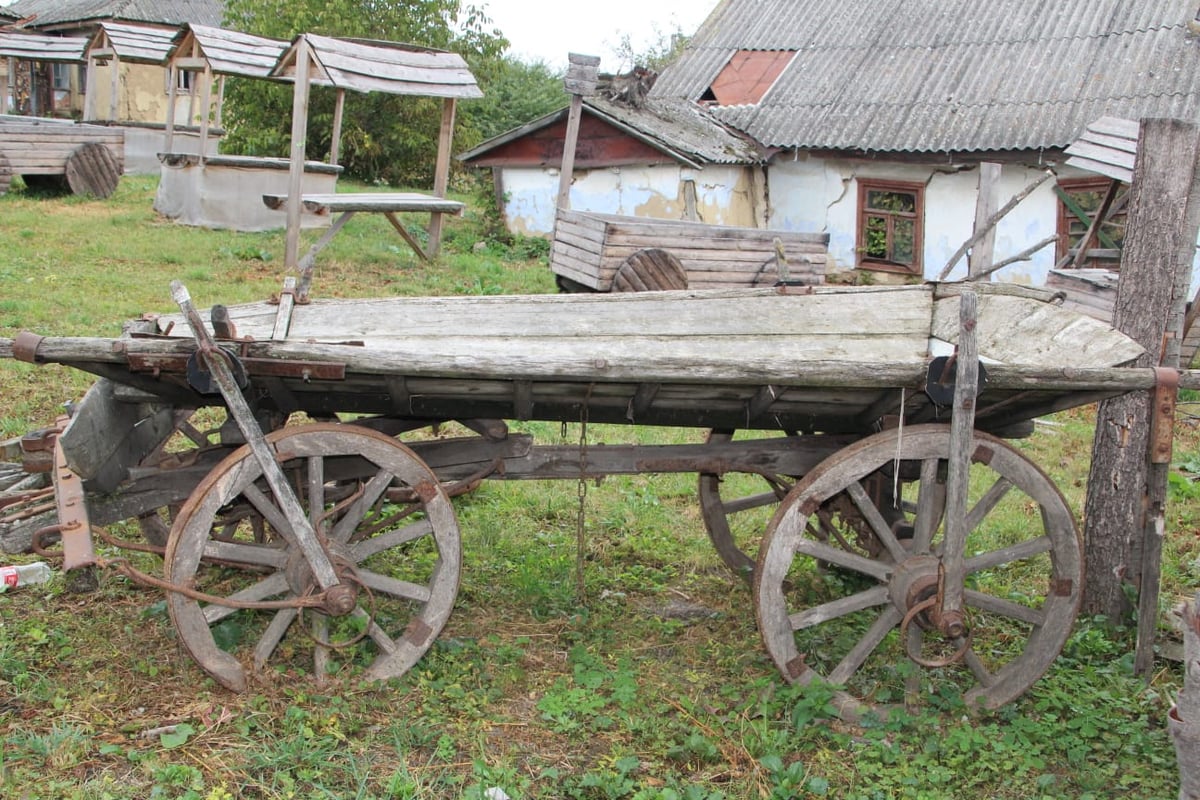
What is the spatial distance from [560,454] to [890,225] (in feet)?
39.3

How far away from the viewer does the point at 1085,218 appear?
12.2 metres

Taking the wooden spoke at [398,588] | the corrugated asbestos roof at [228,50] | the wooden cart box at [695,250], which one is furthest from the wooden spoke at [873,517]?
the corrugated asbestos roof at [228,50]

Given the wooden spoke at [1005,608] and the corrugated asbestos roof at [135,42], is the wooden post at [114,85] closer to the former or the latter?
the corrugated asbestos roof at [135,42]

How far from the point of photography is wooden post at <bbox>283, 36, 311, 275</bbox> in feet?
35.6

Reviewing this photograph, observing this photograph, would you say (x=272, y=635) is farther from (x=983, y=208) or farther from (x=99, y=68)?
(x=99, y=68)

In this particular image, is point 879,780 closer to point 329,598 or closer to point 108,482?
point 329,598

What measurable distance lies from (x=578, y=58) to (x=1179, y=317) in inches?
328

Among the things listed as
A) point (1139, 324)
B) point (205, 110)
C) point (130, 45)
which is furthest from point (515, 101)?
point (1139, 324)

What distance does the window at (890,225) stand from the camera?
48.1 feet

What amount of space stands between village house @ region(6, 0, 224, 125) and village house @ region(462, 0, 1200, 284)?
46.5 ft

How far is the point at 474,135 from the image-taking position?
23.1 metres

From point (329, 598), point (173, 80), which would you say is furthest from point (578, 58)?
point (329, 598)

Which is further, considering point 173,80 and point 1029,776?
point 173,80

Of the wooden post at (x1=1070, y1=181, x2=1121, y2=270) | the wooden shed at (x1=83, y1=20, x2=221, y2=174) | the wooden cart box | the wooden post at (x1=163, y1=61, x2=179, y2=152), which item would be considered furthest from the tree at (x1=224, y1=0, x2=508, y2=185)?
the wooden post at (x1=1070, y1=181, x2=1121, y2=270)
